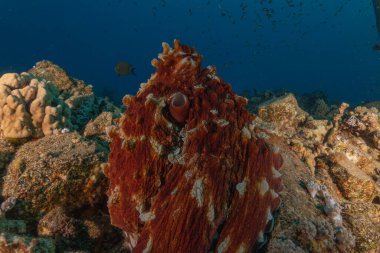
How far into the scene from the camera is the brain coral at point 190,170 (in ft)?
7.22

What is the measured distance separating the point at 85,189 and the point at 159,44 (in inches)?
5845

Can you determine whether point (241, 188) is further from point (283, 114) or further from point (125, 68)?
point (125, 68)

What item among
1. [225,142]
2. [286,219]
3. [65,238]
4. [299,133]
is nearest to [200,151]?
[225,142]

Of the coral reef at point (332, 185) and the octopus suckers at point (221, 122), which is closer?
the octopus suckers at point (221, 122)

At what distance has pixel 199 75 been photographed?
2.71 meters

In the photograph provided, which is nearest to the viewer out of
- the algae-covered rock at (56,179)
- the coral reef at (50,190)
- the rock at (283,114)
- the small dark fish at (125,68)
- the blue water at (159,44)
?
the coral reef at (50,190)

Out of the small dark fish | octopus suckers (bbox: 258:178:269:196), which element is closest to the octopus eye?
octopus suckers (bbox: 258:178:269:196)

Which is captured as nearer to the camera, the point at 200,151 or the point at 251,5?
the point at 200,151

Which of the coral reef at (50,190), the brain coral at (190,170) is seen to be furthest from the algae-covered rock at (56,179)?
the brain coral at (190,170)

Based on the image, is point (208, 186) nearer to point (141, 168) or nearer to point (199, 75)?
point (141, 168)

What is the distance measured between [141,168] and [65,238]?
1.25 m

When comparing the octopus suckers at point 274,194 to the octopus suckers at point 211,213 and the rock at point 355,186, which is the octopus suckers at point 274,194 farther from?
the rock at point 355,186

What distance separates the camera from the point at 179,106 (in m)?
2.42

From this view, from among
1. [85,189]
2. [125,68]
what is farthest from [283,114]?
[125,68]
